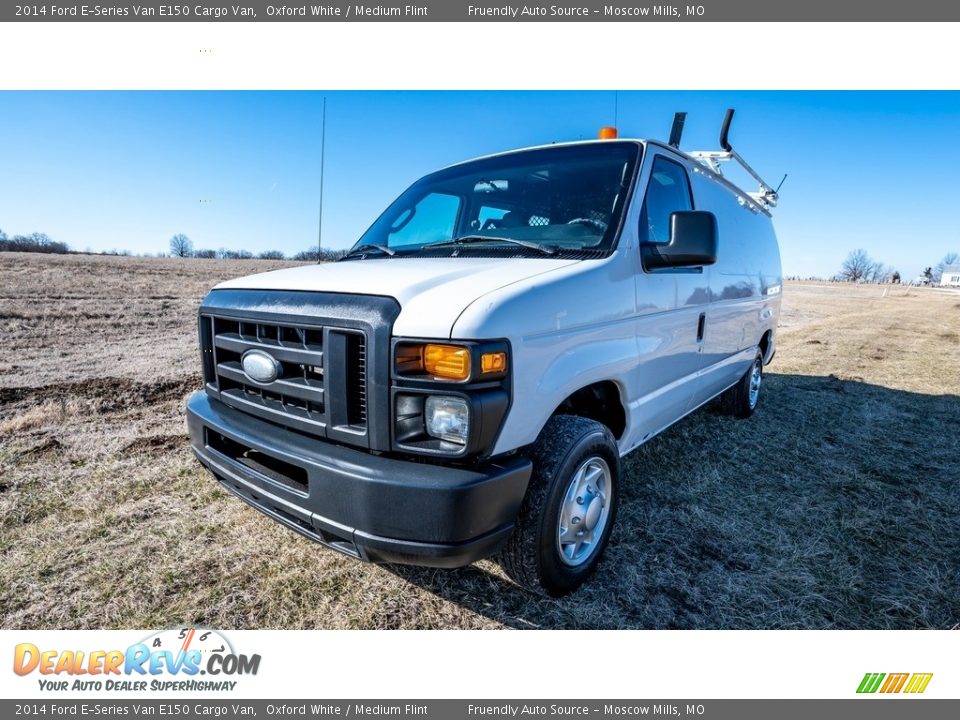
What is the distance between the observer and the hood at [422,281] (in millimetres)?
1866

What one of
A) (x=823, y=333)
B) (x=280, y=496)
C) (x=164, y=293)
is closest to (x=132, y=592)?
(x=280, y=496)

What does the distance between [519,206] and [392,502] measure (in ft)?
6.46

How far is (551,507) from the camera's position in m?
2.15

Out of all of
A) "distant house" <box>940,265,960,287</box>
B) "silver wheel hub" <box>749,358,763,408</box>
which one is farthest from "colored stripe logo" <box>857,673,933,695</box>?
"distant house" <box>940,265,960,287</box>

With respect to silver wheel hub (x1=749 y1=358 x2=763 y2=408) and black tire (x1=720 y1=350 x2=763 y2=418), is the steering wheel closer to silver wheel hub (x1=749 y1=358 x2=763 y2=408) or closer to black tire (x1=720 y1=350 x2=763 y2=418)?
black tire (x1=720 y1=350 x2=763 y2=418)

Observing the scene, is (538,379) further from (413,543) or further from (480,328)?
(413,543)

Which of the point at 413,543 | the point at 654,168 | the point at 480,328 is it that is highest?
the point at 654,168

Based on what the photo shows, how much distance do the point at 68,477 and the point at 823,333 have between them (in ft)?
50.4

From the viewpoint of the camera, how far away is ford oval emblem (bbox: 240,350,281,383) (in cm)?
222

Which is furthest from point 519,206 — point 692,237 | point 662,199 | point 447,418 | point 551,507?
point 551,507

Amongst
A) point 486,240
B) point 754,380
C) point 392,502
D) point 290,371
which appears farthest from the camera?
point 754,380

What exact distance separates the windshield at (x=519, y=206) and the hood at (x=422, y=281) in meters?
0.26

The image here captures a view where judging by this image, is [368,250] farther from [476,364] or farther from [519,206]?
[476,364]

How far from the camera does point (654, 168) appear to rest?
9.79 feet
